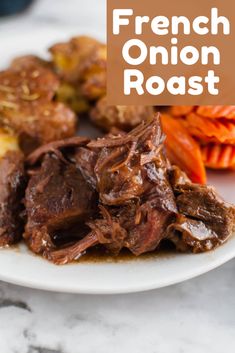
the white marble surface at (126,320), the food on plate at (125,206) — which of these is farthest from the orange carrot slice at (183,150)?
the white marble surface at (126,320)

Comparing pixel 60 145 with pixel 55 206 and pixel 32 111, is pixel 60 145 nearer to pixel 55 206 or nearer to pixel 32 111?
pixel 55 206

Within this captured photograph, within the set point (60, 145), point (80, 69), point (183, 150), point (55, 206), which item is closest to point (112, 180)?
point (55, 206)

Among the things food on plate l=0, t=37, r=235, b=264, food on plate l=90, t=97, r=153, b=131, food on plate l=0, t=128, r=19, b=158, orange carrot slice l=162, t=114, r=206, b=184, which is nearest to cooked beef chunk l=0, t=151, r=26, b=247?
food on plate l=0, t=37, r=235, b=264

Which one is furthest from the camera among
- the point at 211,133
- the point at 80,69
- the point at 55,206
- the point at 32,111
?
the point at 80,69

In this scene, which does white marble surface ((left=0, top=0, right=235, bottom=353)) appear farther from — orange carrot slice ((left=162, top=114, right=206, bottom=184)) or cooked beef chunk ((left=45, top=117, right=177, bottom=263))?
orange carrot slice ((left=162, top=114, right=206, bottom=184))

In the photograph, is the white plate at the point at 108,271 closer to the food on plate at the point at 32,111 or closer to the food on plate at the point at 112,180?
the food on plate at the point at 112,180

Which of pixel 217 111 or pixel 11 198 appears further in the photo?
pixel 217 111
